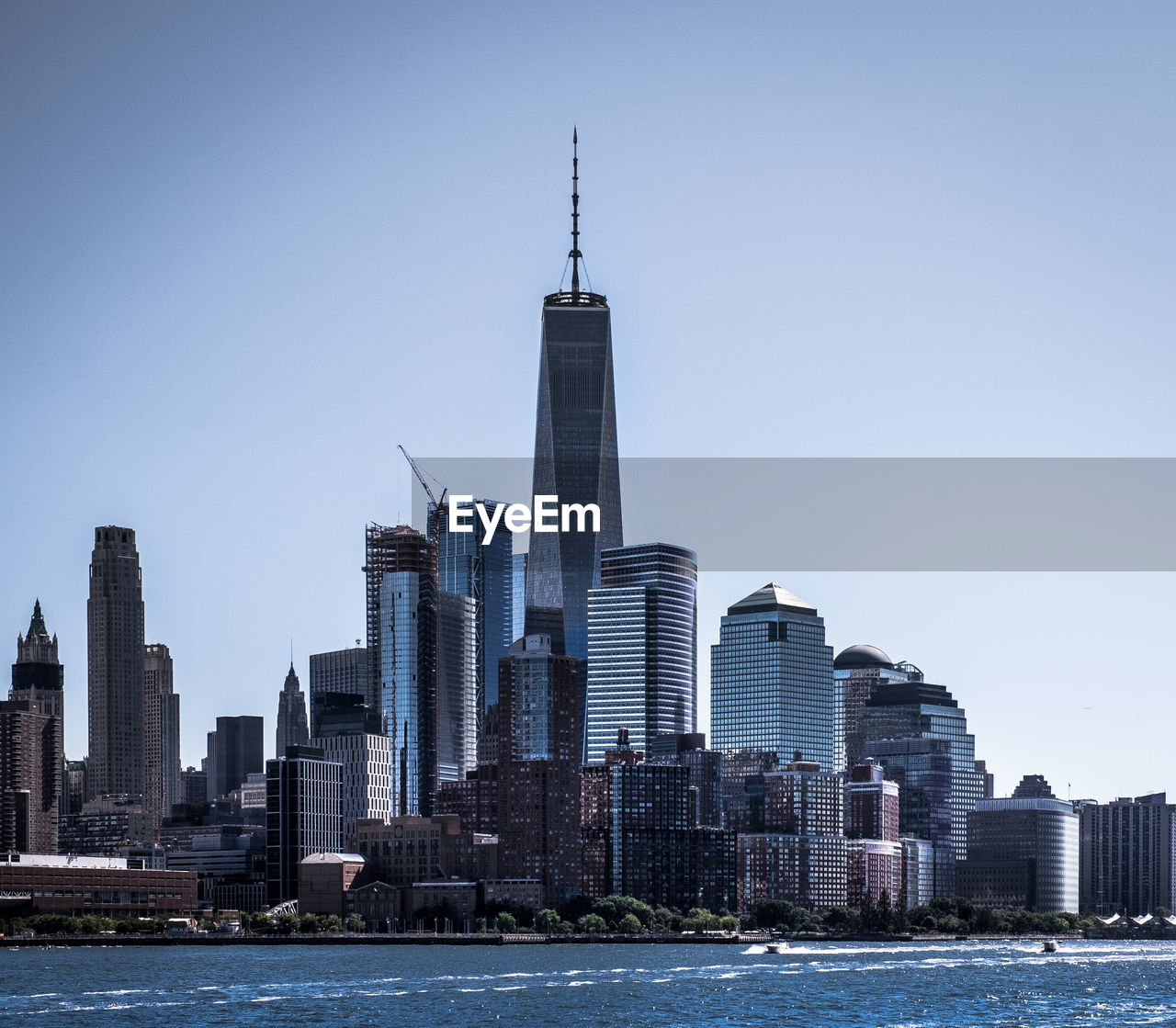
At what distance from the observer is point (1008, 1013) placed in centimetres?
16662

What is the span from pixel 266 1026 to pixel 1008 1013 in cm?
5624

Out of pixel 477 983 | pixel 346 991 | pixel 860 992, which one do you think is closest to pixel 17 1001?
pixel 346 991

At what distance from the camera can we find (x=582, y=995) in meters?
178

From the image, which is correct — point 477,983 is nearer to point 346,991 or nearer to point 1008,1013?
point 346,991

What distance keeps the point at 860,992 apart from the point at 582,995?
83.4ft

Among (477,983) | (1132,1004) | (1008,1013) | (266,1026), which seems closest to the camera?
(266,1026)

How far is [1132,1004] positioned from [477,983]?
2182 inches

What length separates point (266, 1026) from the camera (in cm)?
14888

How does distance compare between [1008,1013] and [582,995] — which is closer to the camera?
[1008,1013]

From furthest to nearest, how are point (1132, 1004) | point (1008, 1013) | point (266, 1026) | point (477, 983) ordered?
point (477, 983), point (1132, 1004), point (1008, 1013), point (266, 1026)

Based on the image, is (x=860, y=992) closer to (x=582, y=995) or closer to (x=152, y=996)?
(x=582, y=995)

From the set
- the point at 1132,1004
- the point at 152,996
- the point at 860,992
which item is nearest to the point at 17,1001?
the point at 152,996

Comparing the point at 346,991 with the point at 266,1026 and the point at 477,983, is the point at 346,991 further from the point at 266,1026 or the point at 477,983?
the point at 266,1026

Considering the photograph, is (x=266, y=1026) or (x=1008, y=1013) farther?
(x=1008, y=1013)
